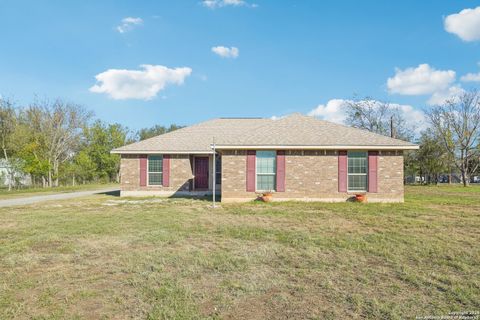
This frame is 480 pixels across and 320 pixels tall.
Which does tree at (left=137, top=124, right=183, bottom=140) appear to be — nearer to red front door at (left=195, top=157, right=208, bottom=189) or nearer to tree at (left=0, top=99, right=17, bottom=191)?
tree at (left=0, top=99, right=17, bottom=191)

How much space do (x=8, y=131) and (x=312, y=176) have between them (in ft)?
94.6

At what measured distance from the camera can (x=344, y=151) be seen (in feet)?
46.6

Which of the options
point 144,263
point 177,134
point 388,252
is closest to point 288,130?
point 177,134

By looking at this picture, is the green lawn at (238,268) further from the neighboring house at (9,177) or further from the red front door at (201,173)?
the neighboring house at (9,177)

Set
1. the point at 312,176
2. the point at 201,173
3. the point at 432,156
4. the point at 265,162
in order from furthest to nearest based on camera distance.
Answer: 1. the point at 432,156
2. the point at 201,173
3. the point at 265,162
4. the point at 312,176

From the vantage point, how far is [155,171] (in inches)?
697

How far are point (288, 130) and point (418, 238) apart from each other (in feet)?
29.9

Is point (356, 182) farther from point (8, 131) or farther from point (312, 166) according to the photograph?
point (8, 131)

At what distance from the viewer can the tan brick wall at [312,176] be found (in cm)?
1417

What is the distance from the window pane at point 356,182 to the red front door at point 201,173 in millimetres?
7797

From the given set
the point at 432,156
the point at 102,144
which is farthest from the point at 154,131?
the point at 432,156

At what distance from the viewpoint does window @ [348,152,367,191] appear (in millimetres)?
14281

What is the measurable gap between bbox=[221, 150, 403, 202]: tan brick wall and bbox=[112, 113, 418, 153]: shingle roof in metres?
0.45

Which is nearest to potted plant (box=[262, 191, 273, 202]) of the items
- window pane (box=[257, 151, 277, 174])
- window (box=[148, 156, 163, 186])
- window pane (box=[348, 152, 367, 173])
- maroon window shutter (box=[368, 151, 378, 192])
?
window pane (box=[257, 151, 277, 174])
